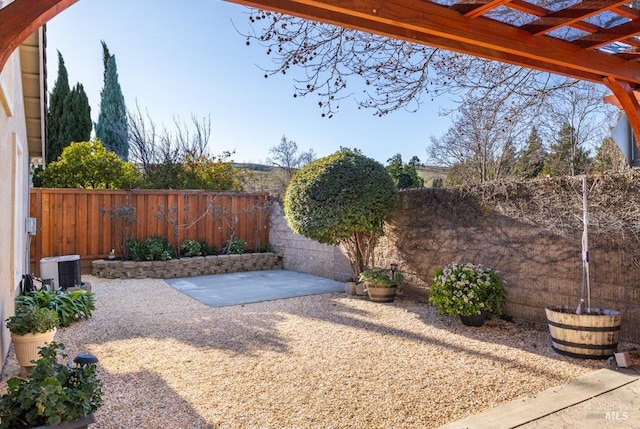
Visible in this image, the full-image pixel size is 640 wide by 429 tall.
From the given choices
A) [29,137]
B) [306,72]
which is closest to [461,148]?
[306,72]

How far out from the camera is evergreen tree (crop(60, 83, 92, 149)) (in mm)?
16375

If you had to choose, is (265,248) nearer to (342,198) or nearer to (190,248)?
(190,248)

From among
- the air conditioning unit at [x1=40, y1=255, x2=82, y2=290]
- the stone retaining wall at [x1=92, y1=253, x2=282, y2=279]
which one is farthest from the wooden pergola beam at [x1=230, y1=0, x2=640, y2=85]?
the stone retaining wall at [x1=92, y1=253, x2=282, y2=279]

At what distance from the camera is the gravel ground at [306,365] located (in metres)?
2.96

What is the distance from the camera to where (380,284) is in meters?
6.65

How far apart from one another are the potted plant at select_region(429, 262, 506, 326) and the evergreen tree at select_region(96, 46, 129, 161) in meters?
15.4

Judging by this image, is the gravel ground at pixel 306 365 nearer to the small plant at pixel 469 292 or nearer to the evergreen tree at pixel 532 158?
the small plant at pixel 469 292

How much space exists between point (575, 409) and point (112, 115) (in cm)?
1996

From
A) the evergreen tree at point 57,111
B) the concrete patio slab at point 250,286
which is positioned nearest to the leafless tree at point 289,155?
the concrete patio slab at point 250,286

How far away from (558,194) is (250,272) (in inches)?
270

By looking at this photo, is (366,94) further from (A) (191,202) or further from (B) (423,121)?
(B) (423,121)

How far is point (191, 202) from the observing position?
410 inches

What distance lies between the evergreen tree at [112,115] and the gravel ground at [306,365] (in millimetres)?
13032

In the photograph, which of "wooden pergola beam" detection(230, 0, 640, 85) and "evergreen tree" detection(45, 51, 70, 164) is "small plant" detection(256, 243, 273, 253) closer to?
"wooden pergola beam" detection(230, 0, 640, 85)
